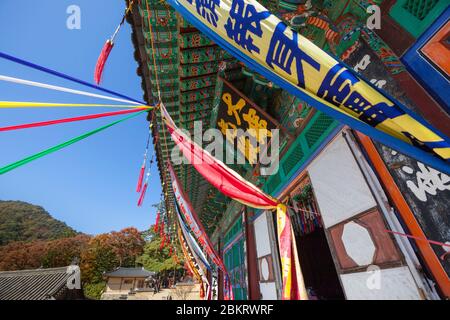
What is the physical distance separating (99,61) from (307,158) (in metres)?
3.46

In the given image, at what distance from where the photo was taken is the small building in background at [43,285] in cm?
1159

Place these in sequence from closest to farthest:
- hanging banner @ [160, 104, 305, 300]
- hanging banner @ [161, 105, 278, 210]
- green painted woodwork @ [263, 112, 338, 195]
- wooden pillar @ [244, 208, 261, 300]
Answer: hanging banner @ [160, 104, 305, 300] < green painted woodwork @ [263, 112, 338, 195] < hanging banner @ [161, 105, 278, 210] < wooden pillar @ [244, 208, 261, 300]

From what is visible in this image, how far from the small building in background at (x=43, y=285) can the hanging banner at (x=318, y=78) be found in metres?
15.1

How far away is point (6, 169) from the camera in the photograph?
70.2 inches

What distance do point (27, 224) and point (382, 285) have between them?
72.8 metres

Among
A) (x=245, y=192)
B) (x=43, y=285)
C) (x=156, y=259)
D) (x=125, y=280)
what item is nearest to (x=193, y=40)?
(x=245, y=192)

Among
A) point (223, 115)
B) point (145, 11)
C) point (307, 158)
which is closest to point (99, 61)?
point (145, 11)

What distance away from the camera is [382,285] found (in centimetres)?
176

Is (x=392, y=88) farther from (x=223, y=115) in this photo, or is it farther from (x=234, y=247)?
(x=234, y=247)

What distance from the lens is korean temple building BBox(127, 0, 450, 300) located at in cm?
148

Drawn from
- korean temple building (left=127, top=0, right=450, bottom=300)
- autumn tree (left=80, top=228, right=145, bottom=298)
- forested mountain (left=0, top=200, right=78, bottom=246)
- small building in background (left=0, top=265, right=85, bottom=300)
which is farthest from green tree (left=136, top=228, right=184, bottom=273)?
korean temple building (left=127, top=0, right=450, bottom=300)

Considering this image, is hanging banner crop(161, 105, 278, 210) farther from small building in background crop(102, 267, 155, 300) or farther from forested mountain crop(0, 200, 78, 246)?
forested mountain crop(0, 200, 78, 246)

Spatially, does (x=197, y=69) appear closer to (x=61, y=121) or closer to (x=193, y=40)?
(x=193, y=40)

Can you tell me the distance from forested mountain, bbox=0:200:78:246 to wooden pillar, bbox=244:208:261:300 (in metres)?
54.8
